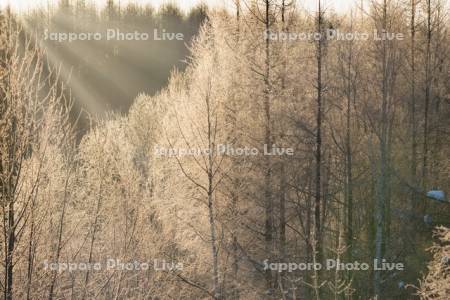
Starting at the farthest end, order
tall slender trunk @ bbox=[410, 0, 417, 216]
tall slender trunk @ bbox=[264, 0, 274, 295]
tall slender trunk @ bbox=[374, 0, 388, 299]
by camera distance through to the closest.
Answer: tall slender trunk @ bbox=[410, 0, 417, 216], tall slender trunk @ bbox=[264, 0, 274, 295], tall slender trunk @ bbox=[374, 0, 388, 299]

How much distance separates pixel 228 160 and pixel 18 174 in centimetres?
960

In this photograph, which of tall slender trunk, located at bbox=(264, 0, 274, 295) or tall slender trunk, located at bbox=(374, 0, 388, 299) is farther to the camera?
tall slender trunk, located at bbox=(264, 0, 274, 295)

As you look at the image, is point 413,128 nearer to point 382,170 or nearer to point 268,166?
point 382,170

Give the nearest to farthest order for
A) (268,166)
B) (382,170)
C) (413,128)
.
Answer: (382,170), (268,166), (413,128)

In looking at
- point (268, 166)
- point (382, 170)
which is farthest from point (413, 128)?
point (268, 166)

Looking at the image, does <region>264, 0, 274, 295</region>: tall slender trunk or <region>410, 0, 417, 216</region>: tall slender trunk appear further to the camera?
<region>410, 0, 417, 216</region>: tall slender trunk

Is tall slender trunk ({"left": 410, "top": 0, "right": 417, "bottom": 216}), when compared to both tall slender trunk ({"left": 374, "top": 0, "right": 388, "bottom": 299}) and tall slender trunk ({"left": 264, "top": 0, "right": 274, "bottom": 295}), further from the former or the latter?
tall slender trunk ({"left": 264, "top": 0, "right": 274, "bottom": 295})

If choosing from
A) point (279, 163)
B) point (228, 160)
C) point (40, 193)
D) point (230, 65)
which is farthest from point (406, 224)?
point (40, 193)

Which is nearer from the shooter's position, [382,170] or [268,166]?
[382,170]

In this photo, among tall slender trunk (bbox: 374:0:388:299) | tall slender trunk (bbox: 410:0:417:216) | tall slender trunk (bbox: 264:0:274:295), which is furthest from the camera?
tall slender trunk (bbox: 410:0:417:216)

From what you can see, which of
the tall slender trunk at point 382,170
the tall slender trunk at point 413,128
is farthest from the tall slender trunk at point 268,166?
the tall slender trunk at point 413,128

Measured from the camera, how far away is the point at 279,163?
1433cm

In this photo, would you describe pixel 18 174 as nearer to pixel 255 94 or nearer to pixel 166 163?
pixel 255 94

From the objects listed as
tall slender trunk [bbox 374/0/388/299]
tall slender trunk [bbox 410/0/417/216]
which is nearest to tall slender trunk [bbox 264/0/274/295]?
tall slender trunk [bbox 374/0/388/299]
